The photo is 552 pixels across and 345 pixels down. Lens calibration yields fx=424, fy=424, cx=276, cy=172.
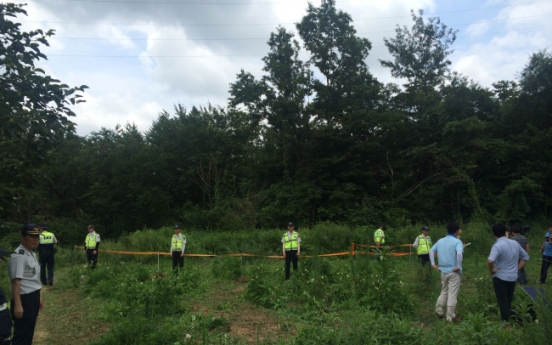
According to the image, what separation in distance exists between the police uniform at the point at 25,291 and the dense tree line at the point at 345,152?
21.7 meters

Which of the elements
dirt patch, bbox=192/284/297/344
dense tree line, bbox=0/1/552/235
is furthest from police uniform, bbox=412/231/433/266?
dense tree line, bbox=0/1/552/235

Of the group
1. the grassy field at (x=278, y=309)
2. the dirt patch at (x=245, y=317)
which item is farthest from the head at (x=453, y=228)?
the dirt patch at (x=245, y=317)

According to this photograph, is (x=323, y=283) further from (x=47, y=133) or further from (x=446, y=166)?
(x=446, y=166)

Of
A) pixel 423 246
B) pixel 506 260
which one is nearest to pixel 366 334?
pixel 506 260

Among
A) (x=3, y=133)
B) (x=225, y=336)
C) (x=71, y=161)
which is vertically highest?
(x=71, y=161)

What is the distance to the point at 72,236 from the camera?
30969 mm

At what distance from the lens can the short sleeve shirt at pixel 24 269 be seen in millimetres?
4910

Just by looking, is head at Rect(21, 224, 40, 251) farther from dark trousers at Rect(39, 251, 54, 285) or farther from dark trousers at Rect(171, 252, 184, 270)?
dark trousers at Rect(171, 252, 184, 270)

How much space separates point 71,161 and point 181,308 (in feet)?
100

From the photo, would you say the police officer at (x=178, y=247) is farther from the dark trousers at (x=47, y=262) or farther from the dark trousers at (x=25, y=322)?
the dark trousers at (x=25, y=322)

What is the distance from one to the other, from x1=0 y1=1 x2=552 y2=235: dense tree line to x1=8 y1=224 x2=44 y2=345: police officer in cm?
2171

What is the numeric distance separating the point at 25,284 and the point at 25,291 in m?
0.08

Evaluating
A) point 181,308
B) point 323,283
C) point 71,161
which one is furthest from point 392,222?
point 71,161

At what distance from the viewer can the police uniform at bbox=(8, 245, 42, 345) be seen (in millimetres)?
4934
